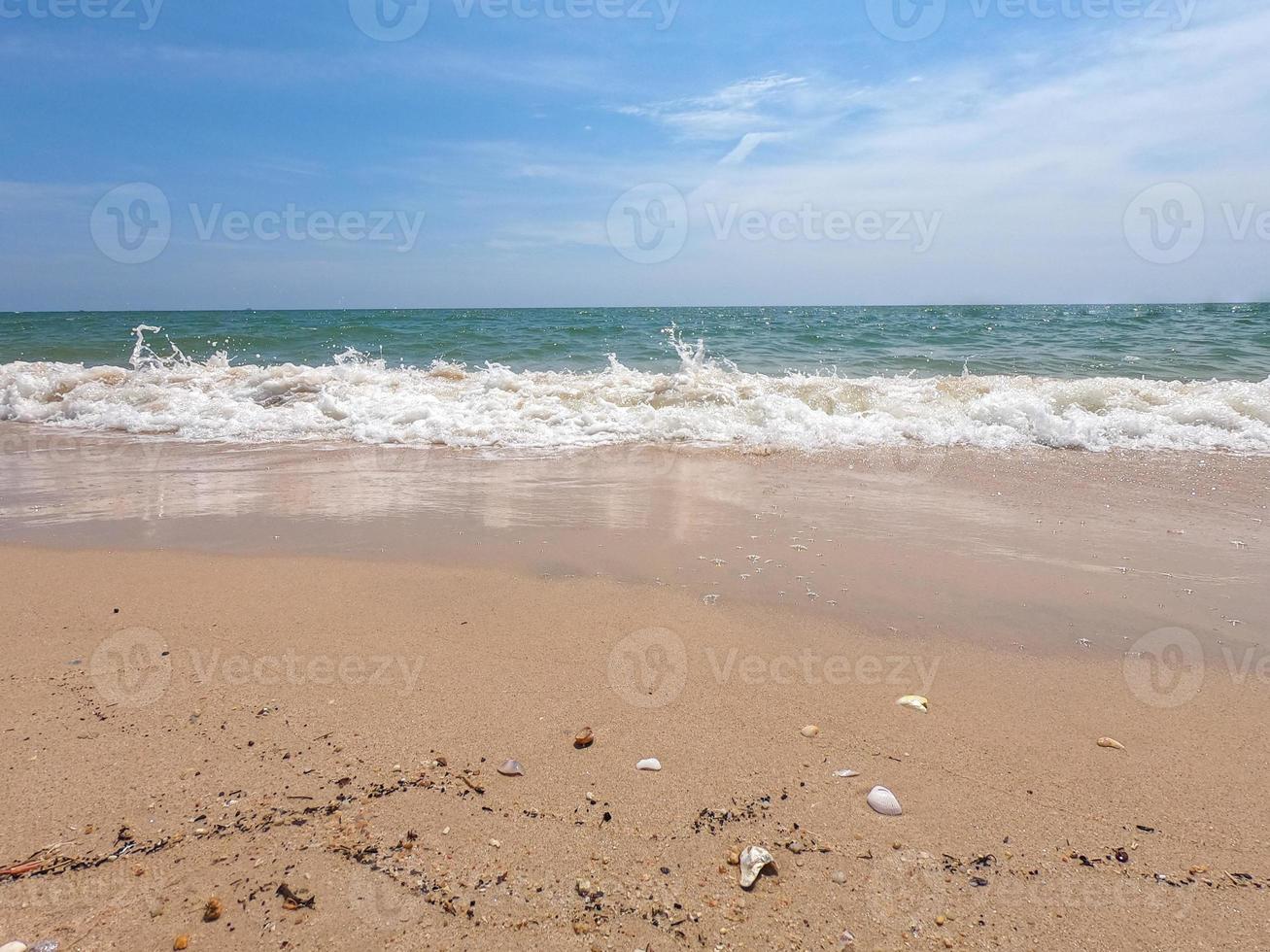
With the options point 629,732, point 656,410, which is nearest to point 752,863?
point 629,732

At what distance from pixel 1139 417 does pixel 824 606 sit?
20.8ft

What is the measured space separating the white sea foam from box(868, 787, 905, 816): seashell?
5159 mm

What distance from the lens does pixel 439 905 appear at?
5.19ft

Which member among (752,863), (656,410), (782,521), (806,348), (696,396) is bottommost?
(752,863)

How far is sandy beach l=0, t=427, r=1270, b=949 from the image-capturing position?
5.23 ft

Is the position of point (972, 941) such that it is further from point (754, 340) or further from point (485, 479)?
point (754, 340)

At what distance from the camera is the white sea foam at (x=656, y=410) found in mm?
7352

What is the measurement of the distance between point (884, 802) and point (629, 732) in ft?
2.51

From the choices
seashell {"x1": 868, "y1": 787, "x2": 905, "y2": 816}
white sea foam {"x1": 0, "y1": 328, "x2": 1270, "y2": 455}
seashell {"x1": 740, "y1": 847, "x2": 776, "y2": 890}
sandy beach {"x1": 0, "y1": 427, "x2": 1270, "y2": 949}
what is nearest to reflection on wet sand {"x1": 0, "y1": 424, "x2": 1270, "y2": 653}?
sandy beach {"x1": 0, "y1": 427, "x2": 1270, "y2": 949}

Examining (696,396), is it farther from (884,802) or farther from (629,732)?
(884,802)

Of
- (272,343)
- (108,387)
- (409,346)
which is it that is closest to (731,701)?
(108,387)

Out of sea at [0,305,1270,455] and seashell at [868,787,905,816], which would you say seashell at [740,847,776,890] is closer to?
seashell at [868,787,905,816]

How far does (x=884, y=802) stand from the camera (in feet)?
6.31

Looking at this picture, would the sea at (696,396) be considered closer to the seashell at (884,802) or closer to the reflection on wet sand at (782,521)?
the reflection on wet sand at (782,521)
